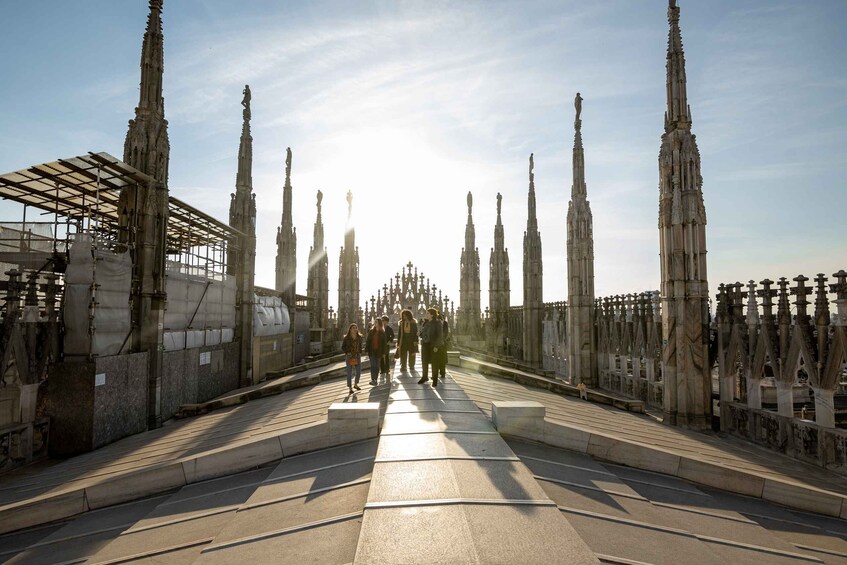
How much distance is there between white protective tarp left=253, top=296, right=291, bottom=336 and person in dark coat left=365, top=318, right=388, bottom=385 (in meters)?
12.8

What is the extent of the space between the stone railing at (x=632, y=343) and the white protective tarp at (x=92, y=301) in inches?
740

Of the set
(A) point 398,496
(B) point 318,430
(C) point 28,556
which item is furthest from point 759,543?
(C) point 28,556

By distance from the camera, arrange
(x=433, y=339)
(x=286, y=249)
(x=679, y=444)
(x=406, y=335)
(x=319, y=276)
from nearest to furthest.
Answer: (x=679, y=444)
(x=433, y=339)
(x=406, y=335)
(x=286, y=249)
(x=319, y=276)

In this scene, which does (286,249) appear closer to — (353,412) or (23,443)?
(23,443)

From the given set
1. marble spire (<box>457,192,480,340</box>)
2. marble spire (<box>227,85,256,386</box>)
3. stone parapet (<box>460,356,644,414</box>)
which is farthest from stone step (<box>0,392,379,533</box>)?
marble spire (<box>457,192,480,340</box>)

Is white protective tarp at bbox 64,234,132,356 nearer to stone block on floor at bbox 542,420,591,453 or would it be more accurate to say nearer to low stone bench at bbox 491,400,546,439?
low stone bench at bbox 491,400,546,439

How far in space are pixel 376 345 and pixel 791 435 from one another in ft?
35.8

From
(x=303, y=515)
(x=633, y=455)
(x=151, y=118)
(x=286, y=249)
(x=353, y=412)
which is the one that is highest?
(x=151, y=118)

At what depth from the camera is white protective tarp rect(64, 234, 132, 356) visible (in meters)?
10.7

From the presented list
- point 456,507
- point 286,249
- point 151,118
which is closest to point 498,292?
point 286,249

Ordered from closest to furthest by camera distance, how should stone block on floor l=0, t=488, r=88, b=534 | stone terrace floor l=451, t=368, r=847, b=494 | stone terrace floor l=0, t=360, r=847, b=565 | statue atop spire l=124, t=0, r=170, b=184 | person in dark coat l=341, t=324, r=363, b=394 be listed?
stone terrace floor l=0, t=360, r=847, b=565 → stone block on floor l=0, t=488, r=88, b=534 → stone terrace floor l=451, t=368, r=847, b=494 → person in dark coat l=341, t=324, r=363, b=394 → statue atop spire l=124, t=0, r=170, b=184

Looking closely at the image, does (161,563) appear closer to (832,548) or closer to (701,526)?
(701,526)

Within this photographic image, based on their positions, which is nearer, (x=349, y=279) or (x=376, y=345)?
(x=376, y=345)

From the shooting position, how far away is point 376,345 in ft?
36.7
